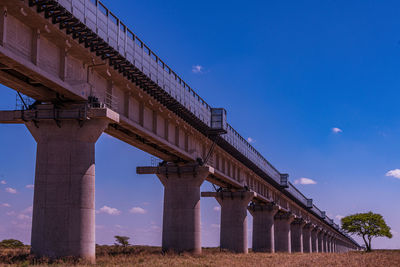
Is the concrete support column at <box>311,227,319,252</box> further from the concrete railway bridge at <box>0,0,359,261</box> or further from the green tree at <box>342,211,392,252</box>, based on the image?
the concrete railway bridge at <box>0,0,359,261</box>

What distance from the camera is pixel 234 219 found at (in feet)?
184

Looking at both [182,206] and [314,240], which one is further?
[314,240]

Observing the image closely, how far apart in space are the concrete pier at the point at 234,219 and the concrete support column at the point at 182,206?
15.9 meters

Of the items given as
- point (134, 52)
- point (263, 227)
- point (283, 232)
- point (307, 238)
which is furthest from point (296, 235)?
point (134, 52)

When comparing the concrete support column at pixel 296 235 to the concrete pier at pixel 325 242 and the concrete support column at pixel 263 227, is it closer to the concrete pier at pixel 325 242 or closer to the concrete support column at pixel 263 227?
the concrete support column at pixel 263 227

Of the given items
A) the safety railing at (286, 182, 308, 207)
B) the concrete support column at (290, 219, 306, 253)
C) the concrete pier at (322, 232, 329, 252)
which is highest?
the safety railing at (286, 182, 308, 207)

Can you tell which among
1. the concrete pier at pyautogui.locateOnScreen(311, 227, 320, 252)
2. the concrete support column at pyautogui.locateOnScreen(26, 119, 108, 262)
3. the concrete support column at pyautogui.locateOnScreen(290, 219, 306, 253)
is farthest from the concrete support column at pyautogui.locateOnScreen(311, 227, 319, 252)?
the concrete support column at pyautogui.locateOnScreen(26, 119, 108, 262)

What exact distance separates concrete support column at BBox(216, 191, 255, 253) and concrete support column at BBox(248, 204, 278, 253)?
13487 mm

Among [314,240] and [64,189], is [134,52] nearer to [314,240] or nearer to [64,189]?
[64,189]

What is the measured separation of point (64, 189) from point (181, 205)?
58.1ft

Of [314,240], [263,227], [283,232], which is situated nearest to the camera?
[263,227]

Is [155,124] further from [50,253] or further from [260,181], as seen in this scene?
[260,181]

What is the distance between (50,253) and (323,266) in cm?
1525

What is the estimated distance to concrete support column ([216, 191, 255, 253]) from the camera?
54.9m
